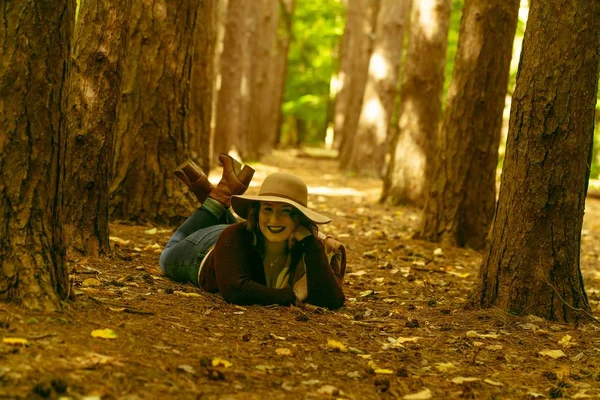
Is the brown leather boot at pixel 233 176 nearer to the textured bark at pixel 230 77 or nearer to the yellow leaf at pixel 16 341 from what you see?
the yellow leaf at pixel 16 341

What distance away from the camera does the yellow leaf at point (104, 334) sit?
14.0 feet

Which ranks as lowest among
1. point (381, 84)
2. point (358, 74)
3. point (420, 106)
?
point (420, 106)

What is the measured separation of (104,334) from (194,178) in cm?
265

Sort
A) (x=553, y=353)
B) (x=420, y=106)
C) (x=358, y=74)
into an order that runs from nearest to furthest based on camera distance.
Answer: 1. (x=553, y=353)
2. (x=420, y=106)
3. (x=358, y=74)

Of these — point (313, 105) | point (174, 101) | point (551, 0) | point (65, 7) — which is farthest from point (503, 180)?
point (313, 105)

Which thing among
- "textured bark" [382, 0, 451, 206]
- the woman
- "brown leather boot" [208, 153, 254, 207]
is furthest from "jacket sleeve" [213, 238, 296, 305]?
"textured bark" [382, 0, 451, 206]

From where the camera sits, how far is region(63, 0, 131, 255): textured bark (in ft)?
21.1

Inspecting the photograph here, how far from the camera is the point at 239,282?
18.4 feet

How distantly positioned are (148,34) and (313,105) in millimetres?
32459

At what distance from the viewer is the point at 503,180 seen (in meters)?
5.96

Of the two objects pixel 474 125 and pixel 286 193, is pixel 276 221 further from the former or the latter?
pixel 474 125

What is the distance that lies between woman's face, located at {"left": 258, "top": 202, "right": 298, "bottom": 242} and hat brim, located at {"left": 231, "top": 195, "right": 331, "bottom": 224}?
81 mm

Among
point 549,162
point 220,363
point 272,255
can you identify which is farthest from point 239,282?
point 549,162

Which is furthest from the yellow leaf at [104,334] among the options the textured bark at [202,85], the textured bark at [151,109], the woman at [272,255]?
the textured bark at [202,85]
